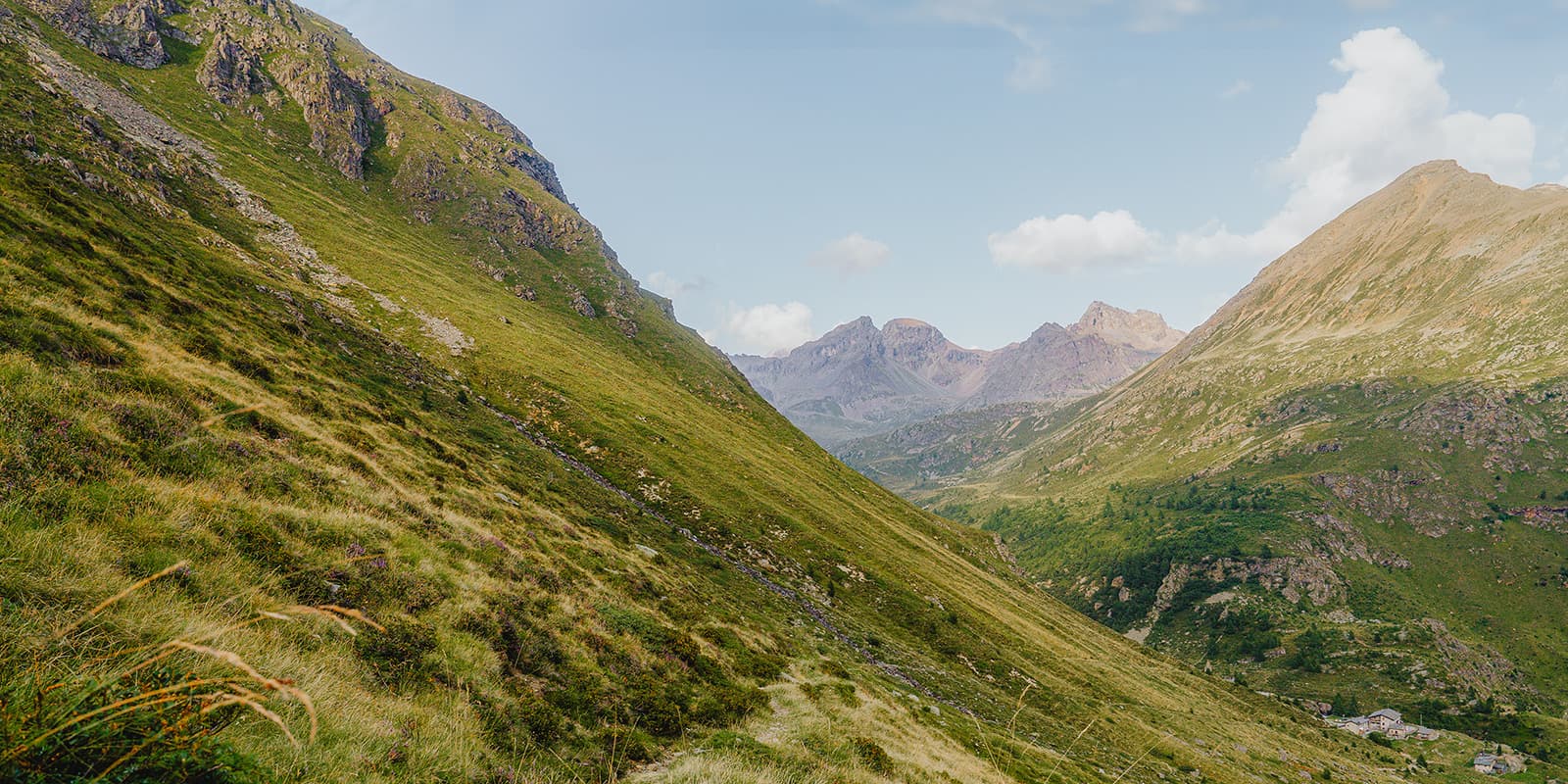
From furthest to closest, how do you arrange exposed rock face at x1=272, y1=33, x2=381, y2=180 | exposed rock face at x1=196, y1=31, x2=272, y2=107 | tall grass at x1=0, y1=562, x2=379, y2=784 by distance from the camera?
exposed rock face at x1=272, y1=33, x2=381, y2=180 → exposed rock face at x1=196, y1=31, x2=272, y2=107 → tall grass at x1=0, y1=562, x2=379, y2=784

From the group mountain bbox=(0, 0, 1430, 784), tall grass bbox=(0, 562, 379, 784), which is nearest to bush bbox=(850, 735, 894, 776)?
mountain bbox=(0, 0, 1430, 784)

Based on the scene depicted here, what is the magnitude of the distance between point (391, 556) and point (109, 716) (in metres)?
12.0

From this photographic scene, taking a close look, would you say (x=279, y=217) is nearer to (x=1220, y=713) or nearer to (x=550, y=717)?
(x=550, y=717)

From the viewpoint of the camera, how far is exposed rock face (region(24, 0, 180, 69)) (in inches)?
3661

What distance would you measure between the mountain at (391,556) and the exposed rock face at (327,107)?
26.0 metres

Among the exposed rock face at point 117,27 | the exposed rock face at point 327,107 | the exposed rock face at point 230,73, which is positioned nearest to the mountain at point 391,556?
the exposed rock face at point 117,27

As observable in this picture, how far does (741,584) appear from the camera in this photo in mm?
38625

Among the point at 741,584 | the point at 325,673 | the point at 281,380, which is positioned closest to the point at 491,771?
the point at 325,673

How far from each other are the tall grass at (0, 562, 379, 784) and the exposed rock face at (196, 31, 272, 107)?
15960cm

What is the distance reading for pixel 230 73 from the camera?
11419 centimetres

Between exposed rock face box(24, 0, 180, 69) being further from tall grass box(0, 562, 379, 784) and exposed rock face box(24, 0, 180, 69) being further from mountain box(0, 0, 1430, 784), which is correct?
tall grass box(0, 562, 379, 784)

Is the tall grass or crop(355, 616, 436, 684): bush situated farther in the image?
crop(355, 616, 436, 684): bush

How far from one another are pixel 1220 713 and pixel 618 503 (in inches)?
3819

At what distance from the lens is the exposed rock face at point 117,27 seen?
305 ft
